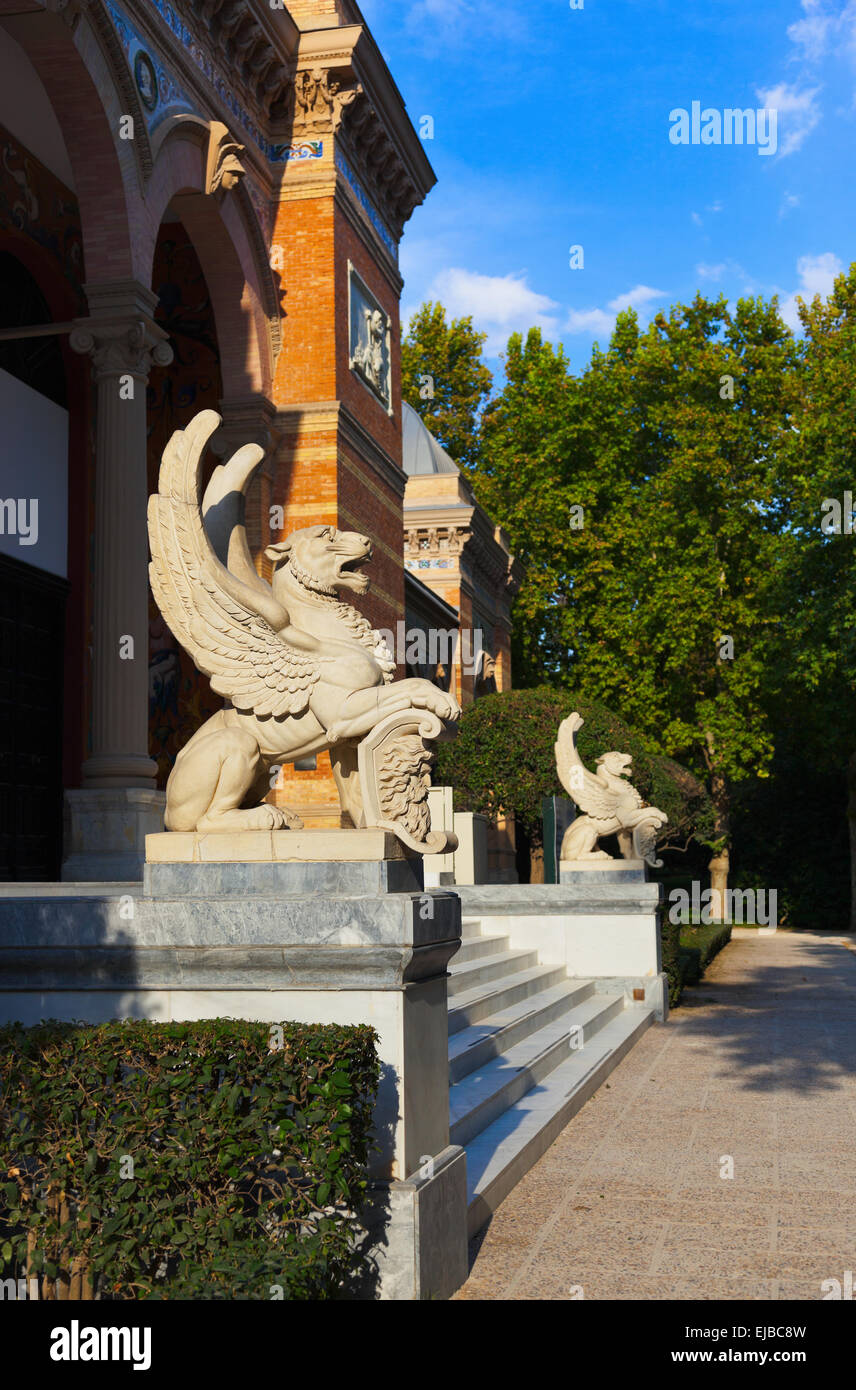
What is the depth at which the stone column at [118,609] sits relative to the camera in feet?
38.2

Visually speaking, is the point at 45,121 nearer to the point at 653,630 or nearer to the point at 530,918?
the point at 530,918

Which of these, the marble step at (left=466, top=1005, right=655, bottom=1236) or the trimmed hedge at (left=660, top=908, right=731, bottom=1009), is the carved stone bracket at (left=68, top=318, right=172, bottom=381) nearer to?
the marble step at (left=466, top=1005, right=655, bottom=1236)

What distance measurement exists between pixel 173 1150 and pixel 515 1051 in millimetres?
6152

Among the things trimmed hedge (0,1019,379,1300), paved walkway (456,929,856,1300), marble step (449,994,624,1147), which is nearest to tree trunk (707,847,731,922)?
→ paved walkway (456,929,856,1300)

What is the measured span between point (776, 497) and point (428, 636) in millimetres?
10544

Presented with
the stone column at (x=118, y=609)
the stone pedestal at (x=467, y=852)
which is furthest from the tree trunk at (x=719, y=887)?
the stone column at (x=118, y=609)

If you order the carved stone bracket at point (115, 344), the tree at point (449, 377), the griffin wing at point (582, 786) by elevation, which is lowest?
the griffin wing at point (582, 786)

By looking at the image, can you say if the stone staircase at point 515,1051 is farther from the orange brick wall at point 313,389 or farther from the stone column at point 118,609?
the orange brick wall at point 313,389

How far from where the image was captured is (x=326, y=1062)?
394 cm

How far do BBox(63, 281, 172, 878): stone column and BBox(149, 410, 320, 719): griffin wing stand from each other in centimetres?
666

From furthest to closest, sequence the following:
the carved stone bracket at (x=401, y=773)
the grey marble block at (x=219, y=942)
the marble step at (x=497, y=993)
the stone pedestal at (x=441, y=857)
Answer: the stone pedestal at (x=441, y=857) → the marble step at (x=497, y=993) → the carved stone bracket at (x=401, y=773) → the grey marble block at (x=219, y=942)

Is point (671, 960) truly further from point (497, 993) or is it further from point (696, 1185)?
point (696, 1185)

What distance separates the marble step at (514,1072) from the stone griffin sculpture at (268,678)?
2.21 meters
